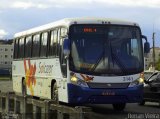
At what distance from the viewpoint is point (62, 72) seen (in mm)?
17688

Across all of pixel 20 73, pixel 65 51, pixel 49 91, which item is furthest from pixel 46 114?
pixel 20 73

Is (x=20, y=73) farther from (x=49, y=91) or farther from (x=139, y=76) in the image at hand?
(x=139, y=76)

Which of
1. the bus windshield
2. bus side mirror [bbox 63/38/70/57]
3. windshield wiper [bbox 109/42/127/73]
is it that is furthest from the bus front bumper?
bus side mirror [bbox 63/38/70/57]

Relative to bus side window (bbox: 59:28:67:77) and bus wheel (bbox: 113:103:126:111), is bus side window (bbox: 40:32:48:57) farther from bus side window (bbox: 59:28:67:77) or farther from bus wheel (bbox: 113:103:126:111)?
bus wheel (bbox: 113:103:126:111)

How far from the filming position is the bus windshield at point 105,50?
1703 cm

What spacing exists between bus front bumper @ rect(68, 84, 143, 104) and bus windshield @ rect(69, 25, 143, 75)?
576mm

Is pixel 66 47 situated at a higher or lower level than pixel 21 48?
lower

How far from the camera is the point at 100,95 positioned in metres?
17.0

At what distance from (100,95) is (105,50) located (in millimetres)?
1519

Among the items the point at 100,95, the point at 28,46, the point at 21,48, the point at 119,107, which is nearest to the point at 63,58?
the point at 100,95

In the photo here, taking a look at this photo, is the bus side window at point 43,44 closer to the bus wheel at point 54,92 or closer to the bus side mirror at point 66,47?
the bus wheel at point 54,92

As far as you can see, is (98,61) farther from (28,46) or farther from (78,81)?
(28,46)

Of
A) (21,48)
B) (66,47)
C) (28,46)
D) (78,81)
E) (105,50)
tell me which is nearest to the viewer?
(66,47)

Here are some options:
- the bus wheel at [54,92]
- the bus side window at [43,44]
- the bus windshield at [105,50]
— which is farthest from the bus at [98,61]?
the bus side window at [43,44]
